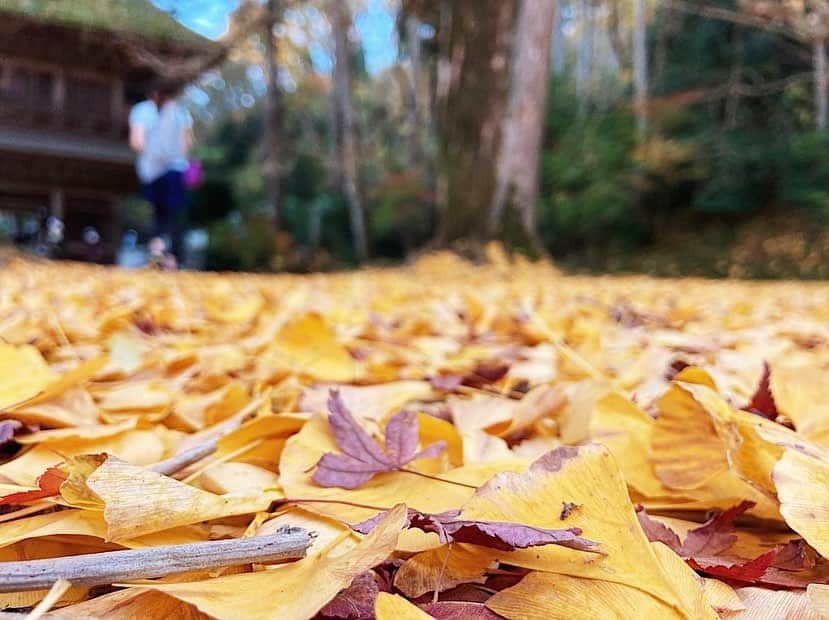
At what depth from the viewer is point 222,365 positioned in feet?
A: 2.19

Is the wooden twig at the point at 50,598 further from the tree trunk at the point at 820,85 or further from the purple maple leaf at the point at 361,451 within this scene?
the tree trunk at the point at 820,85

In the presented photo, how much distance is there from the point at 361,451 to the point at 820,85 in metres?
9.80

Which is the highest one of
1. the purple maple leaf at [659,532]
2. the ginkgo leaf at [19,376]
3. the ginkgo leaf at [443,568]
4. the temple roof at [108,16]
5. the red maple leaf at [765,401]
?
the temple roof at [108,16]

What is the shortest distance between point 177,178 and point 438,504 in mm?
4826

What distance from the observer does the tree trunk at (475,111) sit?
5309 millimetres

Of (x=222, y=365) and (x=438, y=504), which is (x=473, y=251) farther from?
(x=438, y=504)

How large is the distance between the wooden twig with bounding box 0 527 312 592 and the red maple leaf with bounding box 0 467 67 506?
2.8 inches

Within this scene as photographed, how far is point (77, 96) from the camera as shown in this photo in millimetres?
9648

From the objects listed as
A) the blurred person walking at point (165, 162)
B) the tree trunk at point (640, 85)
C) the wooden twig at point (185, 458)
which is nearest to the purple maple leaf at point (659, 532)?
the wooden twig at point (185, 458)

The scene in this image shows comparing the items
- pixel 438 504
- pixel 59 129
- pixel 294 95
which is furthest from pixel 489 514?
pixel 294 95

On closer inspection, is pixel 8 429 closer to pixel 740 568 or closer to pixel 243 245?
pixel 740 568

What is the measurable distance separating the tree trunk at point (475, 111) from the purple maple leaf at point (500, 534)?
4904 mm

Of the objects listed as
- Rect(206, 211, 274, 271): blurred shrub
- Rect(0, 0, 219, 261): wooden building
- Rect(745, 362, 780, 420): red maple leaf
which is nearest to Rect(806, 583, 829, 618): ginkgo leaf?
Rect(745, 362, 780, 420): red maple leaf

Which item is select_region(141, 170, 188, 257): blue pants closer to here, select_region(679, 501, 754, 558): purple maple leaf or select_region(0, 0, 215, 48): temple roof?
select_region(0, 0, 215, 48): temple roof
